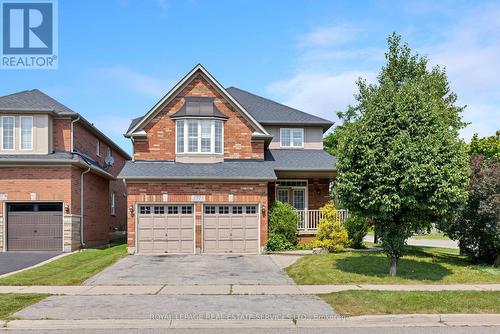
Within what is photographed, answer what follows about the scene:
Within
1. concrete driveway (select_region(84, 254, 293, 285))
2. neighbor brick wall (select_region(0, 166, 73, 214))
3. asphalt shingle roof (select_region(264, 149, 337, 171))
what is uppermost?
asphalt shingle roof (select_region(264, 149, 337, 171))

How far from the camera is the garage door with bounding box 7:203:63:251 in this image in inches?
966

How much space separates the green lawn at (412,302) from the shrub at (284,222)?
1096 centimetres

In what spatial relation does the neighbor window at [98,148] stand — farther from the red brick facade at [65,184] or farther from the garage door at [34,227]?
the garage door at [34,227]

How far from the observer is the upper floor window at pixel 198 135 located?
962 inches

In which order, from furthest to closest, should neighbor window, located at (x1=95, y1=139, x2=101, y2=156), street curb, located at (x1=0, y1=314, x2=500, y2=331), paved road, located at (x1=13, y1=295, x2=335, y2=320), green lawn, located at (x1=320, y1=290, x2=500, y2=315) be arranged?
neighbor window, located at (x1=95, y1=139, x2=101, y2=156), green lawn, located at (x1=320, y1=290, x2=500, y2=315), paved road, located at (x1=13, y1=295, x2=335, y2=320), street curb, located at (x1=0, y1=314, x2=500, y2=331)

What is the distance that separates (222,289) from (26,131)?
1642 centimetres

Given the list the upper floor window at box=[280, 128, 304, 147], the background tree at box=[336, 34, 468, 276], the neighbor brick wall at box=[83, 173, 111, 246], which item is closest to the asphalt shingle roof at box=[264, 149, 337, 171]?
the upper floor window at box=[280, 128, 304, 147]

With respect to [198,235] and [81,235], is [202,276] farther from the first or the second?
[81,235]

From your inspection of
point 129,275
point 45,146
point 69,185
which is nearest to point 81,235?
point 69,185

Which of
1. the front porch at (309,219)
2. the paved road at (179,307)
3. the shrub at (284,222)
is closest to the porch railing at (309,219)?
the front porch at (309,219)

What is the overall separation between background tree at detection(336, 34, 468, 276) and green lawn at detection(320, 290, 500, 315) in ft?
10.1

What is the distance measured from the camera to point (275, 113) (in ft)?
97.6

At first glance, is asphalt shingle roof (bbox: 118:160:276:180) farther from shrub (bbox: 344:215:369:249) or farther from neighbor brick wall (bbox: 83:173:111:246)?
neighbor brick wall (bbox: 83:173:111:246)

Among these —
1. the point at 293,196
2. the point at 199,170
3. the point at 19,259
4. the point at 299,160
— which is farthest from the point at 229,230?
the point at 19,259
